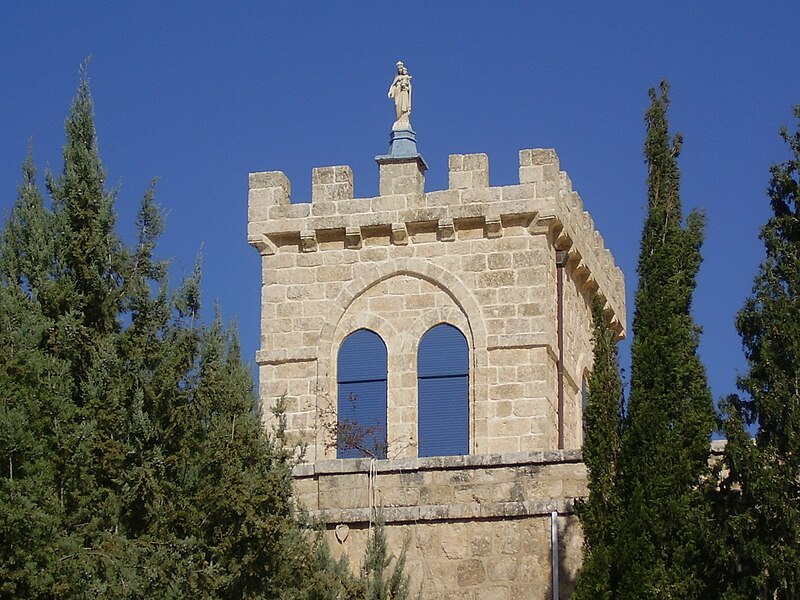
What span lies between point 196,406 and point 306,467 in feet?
10.2

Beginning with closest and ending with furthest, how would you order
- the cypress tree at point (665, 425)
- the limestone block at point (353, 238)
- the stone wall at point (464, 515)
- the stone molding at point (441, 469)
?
1. the cypress tree at point (665, 425)
2. the stone wall at point (464, 515)
3. the stone molding at point (441, 469)
4. the limestone block at point (353, 238)

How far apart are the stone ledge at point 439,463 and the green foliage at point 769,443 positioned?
7.55 feet

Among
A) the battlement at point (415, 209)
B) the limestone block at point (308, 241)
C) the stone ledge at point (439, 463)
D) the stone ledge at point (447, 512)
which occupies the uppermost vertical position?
the battlement at point (415, 209)

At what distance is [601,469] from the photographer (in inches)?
710

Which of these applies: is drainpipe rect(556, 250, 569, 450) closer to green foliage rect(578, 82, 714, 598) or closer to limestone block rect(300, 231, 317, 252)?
limestone block rect(300, 231, 317, 252)

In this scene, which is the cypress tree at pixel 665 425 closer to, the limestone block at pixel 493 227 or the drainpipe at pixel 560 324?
the limestone block at pixel 493 227

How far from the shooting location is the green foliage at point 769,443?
56.6 feet

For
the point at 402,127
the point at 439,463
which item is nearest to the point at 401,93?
the point at 402,127

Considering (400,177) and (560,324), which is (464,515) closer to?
(560,324)

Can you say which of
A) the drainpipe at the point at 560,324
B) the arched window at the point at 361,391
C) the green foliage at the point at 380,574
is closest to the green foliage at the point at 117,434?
the green foliage at the point at 380,574

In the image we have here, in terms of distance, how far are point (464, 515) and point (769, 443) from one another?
3.51 meters

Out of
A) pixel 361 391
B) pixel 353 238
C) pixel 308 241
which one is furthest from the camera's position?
pixel 308 241

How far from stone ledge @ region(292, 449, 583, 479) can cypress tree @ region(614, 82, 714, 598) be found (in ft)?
6.78

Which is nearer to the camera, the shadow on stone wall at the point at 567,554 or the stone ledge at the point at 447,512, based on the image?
the shadow on stone wall at the point at 567,554
